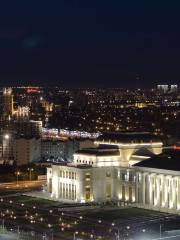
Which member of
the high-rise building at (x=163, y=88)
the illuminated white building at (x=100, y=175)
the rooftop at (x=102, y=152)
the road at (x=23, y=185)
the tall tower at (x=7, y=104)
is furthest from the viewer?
the high-rise building at (x=163, y=88)

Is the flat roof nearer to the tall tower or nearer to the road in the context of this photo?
the road

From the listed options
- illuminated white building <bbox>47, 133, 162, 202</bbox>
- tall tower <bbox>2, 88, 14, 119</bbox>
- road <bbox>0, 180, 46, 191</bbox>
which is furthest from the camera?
tall tower <bbox>2, 88, 14, 119</bbox>

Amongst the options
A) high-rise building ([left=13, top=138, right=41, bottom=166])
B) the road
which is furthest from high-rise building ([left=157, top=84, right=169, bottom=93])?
the road

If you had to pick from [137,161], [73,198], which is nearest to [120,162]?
[137,161]

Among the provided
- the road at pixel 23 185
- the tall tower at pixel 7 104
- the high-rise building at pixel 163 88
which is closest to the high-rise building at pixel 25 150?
Result: the road at pixel 23 185

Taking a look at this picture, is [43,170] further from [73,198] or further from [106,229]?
[106,229]

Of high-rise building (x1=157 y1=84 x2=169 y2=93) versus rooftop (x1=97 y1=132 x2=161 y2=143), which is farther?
high-rise building (x1=157 y1=84 x2=169 y2=93)

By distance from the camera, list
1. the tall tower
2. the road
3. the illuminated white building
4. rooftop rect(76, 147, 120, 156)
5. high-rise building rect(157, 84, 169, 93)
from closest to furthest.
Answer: the illuminated white building, rooftop rect(76, 147, 120, 156), the road, the tall tower, high-rise building rect(157, 84, 169, 93)

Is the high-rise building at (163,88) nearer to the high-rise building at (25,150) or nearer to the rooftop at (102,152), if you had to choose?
the high-rise building at (25,150)
